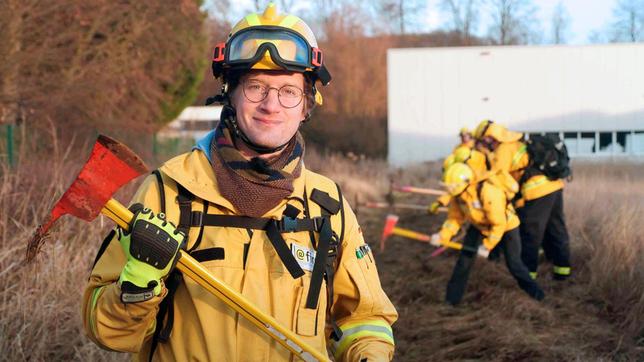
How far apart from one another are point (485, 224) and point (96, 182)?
5.34 metres

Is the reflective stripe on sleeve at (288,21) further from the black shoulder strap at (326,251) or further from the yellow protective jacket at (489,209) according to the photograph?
the yellow protective jacket at (489,209)

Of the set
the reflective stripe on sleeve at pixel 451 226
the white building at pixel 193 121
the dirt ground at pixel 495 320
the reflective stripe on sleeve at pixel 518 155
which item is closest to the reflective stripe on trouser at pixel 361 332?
the dirt ground at pixel 495 320

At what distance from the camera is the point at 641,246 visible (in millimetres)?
6797

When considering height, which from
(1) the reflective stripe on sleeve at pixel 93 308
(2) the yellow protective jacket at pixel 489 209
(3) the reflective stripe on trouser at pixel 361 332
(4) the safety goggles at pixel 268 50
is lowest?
(2) the yellow protective jacket at pixel 489 209

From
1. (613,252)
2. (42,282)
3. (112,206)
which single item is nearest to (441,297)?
(613,252)

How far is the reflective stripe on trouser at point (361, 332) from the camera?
2246mm

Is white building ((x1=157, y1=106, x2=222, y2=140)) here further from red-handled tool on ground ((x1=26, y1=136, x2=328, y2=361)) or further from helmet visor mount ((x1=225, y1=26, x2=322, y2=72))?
red-handled tool on ground ((x1=26, y1=136, x2=328, y2=361))

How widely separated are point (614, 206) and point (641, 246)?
9.11 feet

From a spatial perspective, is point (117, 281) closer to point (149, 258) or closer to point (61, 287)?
point (149, 258)

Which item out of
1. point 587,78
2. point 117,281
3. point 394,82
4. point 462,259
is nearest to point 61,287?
point 117,281

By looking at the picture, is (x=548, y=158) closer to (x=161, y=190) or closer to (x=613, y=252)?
(x=613, y=252)

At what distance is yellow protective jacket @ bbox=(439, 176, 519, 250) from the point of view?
654cm

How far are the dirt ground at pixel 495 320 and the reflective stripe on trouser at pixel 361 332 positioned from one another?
3.24 metres

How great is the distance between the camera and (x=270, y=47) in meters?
2.17
